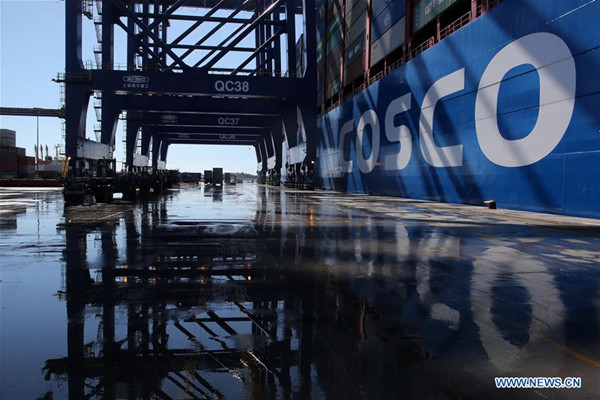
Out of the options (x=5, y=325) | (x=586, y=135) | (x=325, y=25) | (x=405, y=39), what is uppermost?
(x=325, y=25)

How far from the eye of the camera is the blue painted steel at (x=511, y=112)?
56.5ft

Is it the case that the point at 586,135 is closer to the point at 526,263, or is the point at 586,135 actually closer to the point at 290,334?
the point at 526,263

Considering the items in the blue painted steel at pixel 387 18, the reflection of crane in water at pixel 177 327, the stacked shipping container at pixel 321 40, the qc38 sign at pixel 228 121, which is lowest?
the reflection of crane in water at pixel 177 327

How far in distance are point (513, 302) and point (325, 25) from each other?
197 ft

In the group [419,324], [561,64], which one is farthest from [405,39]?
[419,324]

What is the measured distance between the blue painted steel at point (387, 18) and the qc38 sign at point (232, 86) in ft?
41.6

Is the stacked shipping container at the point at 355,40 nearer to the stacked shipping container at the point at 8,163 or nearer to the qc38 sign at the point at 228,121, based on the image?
the qc38 sign at the point at 228,121

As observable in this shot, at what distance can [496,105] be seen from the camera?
22.2 meters

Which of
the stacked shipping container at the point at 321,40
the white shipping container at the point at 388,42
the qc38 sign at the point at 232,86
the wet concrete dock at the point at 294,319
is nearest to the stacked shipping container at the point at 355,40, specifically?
the white shipping container at the point at 388,42

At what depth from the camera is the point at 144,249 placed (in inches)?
391

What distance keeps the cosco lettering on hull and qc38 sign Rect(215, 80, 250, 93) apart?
13.0 metres

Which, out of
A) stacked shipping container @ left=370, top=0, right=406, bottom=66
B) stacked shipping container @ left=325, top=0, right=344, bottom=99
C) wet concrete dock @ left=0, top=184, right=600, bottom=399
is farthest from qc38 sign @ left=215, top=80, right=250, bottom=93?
wet concrete dock @ left=0, top=184, right=600, bottom=399

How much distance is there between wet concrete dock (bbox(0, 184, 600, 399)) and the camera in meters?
3.51

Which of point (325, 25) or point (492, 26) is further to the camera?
point (325, 25)
